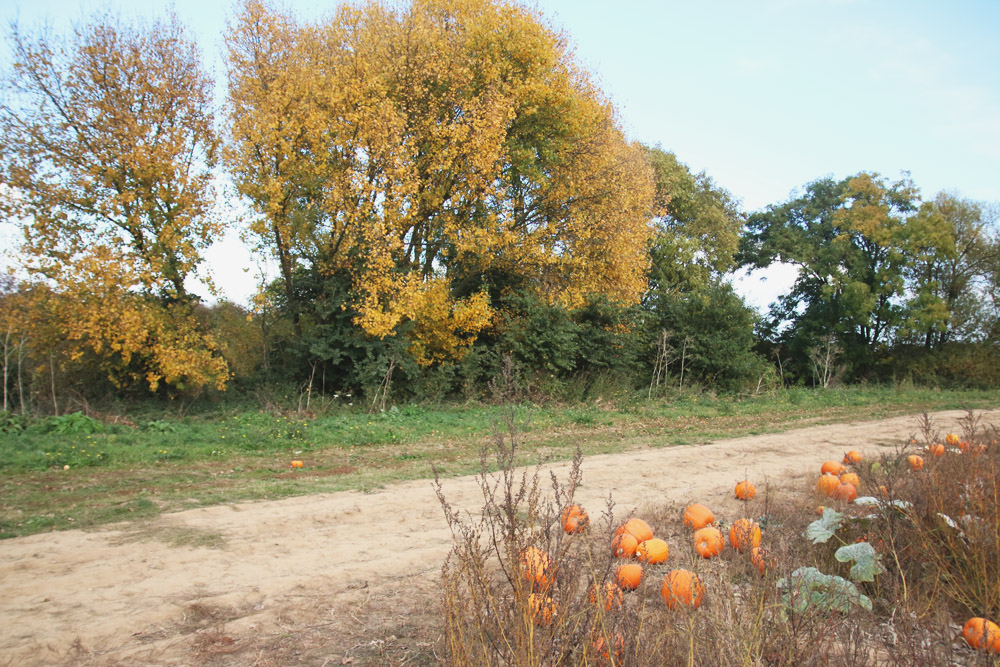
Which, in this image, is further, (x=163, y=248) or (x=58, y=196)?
(x=163, y=248)

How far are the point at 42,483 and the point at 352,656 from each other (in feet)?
20.9

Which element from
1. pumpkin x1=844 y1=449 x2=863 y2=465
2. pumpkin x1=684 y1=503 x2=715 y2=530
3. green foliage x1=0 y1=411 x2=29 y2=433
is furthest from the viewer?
green foliage x1=0 y1=411 x2=29 y2=433

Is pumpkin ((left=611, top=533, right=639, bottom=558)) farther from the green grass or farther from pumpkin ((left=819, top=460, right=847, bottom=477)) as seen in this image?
pumpkin ((left=819, top=460, right=847, bottom=477))

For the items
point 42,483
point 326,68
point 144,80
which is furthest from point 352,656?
point 326,68

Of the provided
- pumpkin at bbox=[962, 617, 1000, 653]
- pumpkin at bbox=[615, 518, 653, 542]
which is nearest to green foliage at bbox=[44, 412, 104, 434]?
pumpkin at bbox=[615, 518, 653, 542]

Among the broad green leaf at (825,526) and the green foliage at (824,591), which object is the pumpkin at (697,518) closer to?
the broad green leaf at (825,526)

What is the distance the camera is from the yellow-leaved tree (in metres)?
14.7

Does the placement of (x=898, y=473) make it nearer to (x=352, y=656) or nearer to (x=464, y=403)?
(x=352, y=656)

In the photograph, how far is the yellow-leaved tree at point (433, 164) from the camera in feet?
48.2

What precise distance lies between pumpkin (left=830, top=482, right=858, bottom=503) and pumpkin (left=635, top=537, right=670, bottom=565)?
2.00 meters

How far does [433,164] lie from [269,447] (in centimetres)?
909

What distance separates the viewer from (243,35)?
15.0m

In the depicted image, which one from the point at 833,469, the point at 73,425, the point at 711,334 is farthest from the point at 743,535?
the point at 711,334

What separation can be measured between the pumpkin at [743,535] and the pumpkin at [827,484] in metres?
1.82
